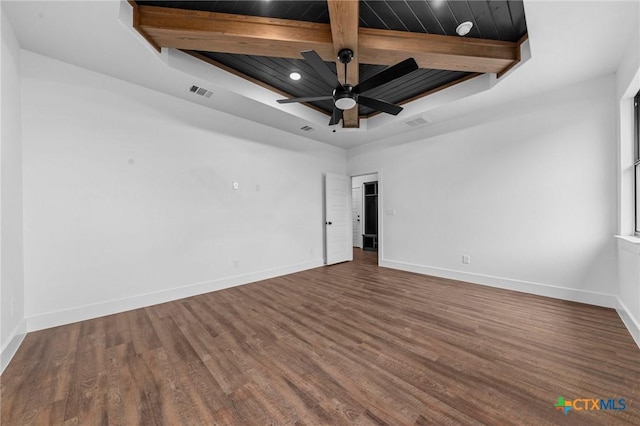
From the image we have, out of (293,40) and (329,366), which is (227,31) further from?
(329,366)

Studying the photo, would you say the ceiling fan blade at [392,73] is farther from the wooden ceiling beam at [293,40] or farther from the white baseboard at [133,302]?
the white baseboard at [133,302]

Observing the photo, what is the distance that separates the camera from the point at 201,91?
11.2 feet

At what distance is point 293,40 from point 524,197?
390 cm

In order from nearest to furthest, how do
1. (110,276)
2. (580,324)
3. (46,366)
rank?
(46,366) → (580,324) → (110,276)

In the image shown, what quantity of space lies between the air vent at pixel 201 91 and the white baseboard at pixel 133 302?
9.27 ft

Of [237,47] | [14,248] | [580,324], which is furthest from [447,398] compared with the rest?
[14,248]

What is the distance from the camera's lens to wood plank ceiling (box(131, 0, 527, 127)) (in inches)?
90.7

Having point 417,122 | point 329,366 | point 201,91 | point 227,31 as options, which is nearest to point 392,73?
point 227,31

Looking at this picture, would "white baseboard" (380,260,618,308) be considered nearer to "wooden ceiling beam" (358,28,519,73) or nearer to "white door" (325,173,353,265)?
"white door" (325,173,353,265)

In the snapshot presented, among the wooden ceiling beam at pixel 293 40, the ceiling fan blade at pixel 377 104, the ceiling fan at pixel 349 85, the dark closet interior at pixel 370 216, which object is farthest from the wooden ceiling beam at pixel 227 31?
the dark closet interior at pixel 370 216

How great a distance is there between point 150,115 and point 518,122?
17.8 ft

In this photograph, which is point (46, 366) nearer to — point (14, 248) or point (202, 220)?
point (14, 248)

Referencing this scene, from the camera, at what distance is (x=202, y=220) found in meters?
3.88

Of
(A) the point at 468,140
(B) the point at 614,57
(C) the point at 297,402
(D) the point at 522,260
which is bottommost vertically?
(C) the point at 297,402
